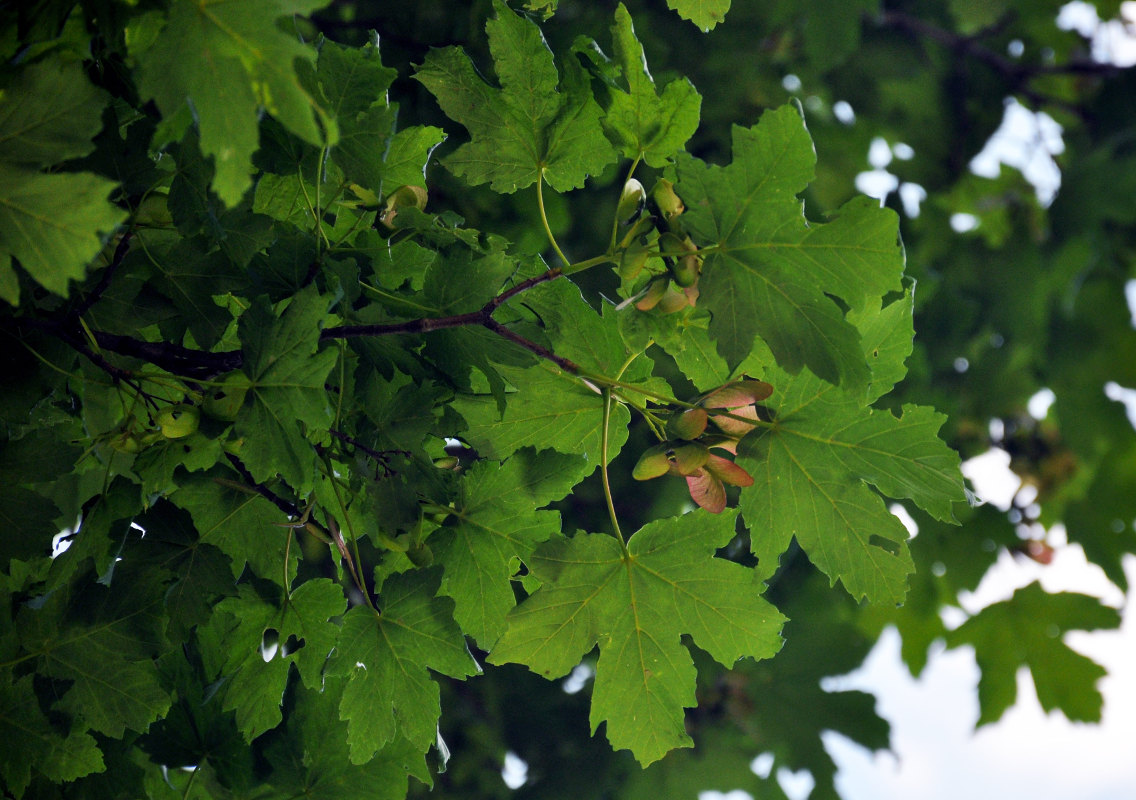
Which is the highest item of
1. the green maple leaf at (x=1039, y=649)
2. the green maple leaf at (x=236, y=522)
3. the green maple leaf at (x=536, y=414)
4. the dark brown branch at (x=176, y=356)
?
the dark brown branch at (x=176, y=356)

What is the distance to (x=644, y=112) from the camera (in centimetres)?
76

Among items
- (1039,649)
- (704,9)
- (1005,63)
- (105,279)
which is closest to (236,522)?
(105,279)

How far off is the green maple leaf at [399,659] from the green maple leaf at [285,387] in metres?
0.17

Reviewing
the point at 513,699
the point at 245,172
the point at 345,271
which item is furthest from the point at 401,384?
the point at 513,699

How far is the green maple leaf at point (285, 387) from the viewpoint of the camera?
2.18 feet

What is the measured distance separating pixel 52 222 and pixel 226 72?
142 mm

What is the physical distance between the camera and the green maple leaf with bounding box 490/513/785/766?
0.83 metres

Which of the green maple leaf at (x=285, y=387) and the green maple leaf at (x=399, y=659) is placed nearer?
the green maple leaf at (x=285, y=387)

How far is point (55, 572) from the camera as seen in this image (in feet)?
2.66

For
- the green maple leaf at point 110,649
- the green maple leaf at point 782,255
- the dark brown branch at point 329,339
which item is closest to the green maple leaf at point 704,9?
the green maple leaf at point 782,255

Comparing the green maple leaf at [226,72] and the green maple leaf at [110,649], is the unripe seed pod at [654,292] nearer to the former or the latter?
the green maple leaf at [226,72]

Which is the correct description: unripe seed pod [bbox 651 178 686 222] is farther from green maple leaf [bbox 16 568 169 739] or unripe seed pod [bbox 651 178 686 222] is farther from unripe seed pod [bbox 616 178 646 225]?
green maple leaf [bbox 16 568 169 739]

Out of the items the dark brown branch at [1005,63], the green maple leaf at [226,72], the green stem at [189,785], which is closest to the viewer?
the green maple leaf at [226,72]

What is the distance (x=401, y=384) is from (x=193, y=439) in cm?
17
